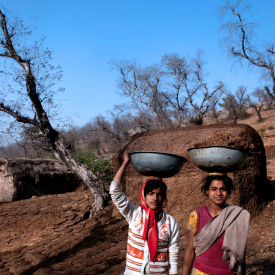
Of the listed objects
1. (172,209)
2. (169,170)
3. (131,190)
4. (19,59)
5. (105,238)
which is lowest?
(105,238)

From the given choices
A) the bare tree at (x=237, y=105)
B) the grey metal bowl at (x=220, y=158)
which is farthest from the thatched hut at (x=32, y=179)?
the bare tree at (x=237, y=105)

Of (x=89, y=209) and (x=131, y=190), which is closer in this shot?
(x=131, y=190)

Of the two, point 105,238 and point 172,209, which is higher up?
point 172,209

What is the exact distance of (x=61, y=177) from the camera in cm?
1025

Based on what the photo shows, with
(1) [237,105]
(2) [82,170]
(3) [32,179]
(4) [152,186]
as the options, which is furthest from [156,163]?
(1) [237,105]

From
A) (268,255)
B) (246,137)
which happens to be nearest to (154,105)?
(246,137)

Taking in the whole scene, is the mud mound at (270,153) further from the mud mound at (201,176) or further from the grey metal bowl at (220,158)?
the grey metal bowl at (220,158)

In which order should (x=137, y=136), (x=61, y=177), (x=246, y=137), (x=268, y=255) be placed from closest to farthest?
(x=268, y=255) < (x=246, y=137) < (x=137, y=136) < (x=61, y=177)

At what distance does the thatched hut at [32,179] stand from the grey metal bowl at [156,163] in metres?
8.00

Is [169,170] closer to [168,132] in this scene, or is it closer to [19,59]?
[168,132]

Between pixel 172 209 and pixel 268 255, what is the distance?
183cm

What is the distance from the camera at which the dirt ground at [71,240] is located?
151 inches

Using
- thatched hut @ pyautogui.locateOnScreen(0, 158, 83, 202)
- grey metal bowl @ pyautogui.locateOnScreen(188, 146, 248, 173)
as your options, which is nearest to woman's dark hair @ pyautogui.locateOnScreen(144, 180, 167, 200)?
grey metal bowl @ pyautogui.locateOnScreen(188, 146, 248, 173)

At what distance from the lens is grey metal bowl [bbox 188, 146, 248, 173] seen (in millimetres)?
2041
